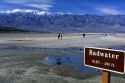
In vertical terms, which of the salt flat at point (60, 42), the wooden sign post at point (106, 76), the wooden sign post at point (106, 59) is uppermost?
the wooden sign post at point (106, 59)

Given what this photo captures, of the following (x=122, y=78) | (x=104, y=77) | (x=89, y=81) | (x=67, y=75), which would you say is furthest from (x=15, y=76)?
(x=104, y=77)

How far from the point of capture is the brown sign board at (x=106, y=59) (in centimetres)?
677

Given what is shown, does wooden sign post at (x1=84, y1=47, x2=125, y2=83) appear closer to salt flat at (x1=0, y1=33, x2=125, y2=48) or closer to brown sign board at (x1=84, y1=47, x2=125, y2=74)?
brown sign board at (x1=84, y1=47, x2=125, y2=74)

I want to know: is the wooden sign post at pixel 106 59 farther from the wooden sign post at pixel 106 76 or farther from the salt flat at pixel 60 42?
the salt flat at pixel 60 42

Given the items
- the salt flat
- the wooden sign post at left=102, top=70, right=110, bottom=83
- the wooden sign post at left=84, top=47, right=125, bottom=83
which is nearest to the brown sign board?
the wooden sign post at left=84, top=47, right=125, bottom=83

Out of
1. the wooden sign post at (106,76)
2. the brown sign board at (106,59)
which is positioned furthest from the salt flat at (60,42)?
the wooden sign post at (106,76)

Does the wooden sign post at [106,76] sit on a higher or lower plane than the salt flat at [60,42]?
higher

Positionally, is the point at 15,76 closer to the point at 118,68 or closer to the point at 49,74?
the point at 49,74

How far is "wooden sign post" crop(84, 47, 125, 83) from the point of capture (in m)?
6.78

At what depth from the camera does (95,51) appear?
7.38 metres

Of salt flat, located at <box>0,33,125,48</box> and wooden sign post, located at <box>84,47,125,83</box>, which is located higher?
wooden sign post, located at <box>84,47,125,83</box>

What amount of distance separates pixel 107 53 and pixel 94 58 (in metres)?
0.44

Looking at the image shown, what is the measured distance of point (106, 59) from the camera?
7.05m

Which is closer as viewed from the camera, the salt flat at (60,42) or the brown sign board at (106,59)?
the brown sign board at (106,59)
